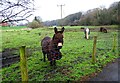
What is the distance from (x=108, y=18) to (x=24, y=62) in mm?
47994

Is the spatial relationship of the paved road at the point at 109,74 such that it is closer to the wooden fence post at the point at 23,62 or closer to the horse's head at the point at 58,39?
the horse's head at the point at 58,39

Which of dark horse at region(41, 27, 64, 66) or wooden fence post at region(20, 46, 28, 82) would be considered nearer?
wooden fence post at region(20, 46, 28, 82)

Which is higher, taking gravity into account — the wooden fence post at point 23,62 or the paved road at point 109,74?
the wooden fence post at point 23,62

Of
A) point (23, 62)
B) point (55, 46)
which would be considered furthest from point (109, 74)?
point (23, 62)

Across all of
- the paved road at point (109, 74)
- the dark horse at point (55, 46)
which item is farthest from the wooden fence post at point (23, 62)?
the paved road at point (109, 74)

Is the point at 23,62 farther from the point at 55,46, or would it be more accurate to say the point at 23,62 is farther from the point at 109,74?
the point at 109,74

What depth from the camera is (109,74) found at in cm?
766

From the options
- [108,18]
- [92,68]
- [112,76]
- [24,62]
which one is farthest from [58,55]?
[108,18]

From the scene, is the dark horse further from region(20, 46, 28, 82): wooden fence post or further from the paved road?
region(20, 46, 28, 82): wooden fence post

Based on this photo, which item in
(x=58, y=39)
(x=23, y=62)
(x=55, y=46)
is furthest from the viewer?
(x=55, y=46)

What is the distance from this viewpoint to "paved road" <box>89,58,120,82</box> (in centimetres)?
706

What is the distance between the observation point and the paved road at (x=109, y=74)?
7064 millimetres

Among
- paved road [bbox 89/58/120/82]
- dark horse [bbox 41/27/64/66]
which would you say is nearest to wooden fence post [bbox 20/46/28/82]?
dark horse [bbox 41/27/64/66]

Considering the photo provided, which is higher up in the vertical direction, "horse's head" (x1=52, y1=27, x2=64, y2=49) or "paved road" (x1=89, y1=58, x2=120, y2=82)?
"horse's head" (x1=52, y1=27, x2=64, y2=49)
